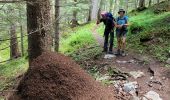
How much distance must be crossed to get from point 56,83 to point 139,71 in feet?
13.1

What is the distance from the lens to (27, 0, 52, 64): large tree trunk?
840 centimetres

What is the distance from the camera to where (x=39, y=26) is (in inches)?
332

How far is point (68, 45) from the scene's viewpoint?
19.3m

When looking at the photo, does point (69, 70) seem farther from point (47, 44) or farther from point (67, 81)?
point (47, 44)

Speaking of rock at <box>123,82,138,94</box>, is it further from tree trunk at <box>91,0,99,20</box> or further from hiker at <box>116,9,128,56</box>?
tree trunk at <box>91,0,99,20</box>

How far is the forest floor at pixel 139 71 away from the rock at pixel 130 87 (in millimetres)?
91

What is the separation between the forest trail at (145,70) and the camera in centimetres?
904

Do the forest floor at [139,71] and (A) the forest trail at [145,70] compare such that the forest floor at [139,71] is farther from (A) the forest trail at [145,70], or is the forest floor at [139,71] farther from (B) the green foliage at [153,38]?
(B) the green foliage at [153,38]

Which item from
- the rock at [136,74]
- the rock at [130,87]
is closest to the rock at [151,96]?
the rock at [130,87]

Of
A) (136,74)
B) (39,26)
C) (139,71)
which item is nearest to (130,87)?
(136,74)

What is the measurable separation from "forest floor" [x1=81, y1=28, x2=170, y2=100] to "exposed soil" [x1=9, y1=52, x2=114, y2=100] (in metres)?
1.30

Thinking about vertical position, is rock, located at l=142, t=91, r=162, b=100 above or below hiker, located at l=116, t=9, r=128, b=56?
below

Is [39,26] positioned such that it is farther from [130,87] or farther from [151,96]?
[151,96]

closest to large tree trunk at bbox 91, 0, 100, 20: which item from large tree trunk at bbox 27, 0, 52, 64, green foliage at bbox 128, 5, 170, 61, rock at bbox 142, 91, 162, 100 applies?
green foliage at bbox 128, 5, 170, 61
